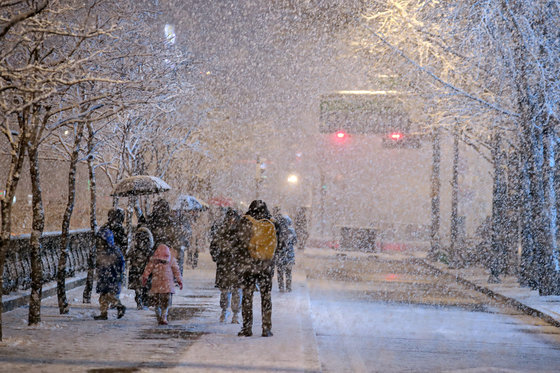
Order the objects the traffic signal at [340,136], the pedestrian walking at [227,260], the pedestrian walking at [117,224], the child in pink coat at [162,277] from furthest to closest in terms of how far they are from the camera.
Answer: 1. the traffic signal at [340,136]
2. the pedestrian walking at [117,224]
3. the child in pink coat at [162,277]
4. the pedestrian walking at [227,260]

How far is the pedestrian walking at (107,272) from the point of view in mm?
12320

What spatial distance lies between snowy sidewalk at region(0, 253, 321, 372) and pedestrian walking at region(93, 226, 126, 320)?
0.94 ft

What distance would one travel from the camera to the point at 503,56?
61.2ft

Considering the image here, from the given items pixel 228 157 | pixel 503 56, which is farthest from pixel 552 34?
pixel 228 157

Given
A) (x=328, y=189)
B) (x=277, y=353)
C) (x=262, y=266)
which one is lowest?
(x=277, y=353)

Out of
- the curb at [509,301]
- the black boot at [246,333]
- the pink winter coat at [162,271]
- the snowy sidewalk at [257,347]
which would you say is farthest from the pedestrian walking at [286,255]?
the black boot at [246,333]

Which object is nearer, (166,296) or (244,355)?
(244,355)

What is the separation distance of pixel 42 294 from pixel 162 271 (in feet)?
13.0

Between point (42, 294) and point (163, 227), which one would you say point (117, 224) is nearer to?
point (163, 227)

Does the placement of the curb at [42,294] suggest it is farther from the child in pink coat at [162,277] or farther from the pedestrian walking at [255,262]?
the pedestrian walking at [255,262]

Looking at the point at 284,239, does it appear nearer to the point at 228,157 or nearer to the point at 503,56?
the point at 503,56

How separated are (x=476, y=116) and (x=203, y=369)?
14.5 meters

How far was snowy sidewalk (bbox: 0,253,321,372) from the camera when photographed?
8.48m

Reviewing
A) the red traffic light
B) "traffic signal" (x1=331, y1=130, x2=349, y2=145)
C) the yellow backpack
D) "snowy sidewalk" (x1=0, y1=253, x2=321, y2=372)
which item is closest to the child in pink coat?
"snowy sidewalk" (x1=0, y1=253, x2=321, y2=372)
